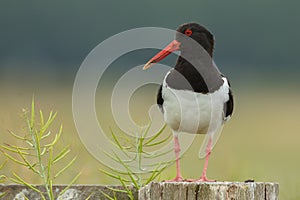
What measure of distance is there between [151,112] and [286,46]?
37.4 m

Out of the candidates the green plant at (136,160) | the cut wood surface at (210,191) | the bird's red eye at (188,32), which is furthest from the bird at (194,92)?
the cut wood surface at (210,191)

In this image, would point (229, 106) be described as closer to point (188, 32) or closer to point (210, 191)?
point (188, 32)

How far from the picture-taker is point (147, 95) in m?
17.3

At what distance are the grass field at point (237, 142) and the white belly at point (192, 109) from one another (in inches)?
32.3

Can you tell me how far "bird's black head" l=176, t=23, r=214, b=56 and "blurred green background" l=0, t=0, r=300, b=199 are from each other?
4.04 ft

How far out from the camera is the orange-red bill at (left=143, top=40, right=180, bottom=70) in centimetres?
832

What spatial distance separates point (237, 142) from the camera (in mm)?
16641

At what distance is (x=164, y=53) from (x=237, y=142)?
8400mm

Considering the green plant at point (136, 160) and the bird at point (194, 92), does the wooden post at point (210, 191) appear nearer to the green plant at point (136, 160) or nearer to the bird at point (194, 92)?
the green plant at point (136, 160)

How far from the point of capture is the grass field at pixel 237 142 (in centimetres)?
902

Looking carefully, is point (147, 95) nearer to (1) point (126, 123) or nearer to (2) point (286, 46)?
(1) point (126, 123)

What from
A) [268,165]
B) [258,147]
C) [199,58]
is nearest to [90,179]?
[199,58]

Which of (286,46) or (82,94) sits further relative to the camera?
(286,46)

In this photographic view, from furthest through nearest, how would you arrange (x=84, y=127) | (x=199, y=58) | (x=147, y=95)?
(x=147, y=95) → (x=199, y=58) → (x=84, y=127)
